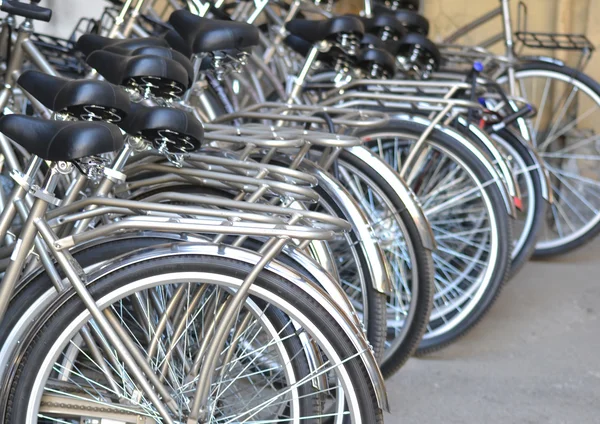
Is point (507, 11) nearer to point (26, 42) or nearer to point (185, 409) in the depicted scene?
point (26, 42)

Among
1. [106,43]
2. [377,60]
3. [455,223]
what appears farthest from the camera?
[455,223]

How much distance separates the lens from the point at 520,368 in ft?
11.9

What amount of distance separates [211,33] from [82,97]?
72cm

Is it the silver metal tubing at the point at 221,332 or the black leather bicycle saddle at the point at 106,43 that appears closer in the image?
the silver metal tubing at the point at 221,332

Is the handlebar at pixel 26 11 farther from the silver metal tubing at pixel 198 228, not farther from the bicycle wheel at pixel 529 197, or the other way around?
the bicycle wheel at pixel 529 197

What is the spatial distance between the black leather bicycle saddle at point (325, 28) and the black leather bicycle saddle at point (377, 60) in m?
0.12

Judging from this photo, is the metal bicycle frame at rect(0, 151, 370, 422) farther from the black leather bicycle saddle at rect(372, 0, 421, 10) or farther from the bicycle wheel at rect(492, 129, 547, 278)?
the black leather bicycle saddle at rect(372, 0, 421, 10)

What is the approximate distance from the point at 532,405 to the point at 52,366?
182cm

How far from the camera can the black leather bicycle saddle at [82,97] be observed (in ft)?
6.62

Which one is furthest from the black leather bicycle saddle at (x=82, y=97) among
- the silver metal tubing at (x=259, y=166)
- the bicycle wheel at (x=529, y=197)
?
the bicycle wheel at (x=529, y=197)

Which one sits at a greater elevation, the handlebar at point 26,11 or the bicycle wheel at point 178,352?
the handlebar at point 26,11

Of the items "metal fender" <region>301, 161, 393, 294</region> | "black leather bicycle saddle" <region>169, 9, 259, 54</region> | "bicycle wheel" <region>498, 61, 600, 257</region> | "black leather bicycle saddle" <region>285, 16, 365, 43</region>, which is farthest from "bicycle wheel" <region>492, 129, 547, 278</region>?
"black leather bicycle saddle" <region>169, 9, 259, 54</region>

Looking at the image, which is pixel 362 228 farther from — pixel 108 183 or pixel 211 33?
pixel 108 183

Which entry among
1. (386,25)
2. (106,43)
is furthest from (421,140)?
(106,43)
